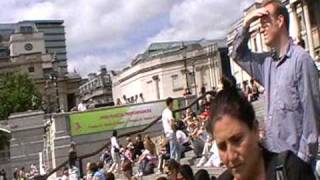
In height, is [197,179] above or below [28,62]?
below

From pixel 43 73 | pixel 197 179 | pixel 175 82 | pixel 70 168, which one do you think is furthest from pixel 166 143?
→ pixel 43 73

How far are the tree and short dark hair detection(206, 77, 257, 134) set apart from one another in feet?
285

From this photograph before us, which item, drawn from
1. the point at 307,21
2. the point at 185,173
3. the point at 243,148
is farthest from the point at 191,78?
the point at 243,148

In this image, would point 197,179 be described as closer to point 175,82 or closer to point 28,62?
point 175,82

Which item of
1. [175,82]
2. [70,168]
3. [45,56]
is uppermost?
[45,56]

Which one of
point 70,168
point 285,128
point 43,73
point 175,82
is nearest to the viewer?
point 285,128

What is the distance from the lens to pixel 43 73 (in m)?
115

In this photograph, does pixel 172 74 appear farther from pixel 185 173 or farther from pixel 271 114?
pixel 271 114

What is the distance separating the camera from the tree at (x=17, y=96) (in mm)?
91562

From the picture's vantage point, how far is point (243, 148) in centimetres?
248

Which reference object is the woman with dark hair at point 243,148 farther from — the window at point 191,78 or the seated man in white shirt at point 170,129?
the window at point 191,78

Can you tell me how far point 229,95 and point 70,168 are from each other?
20395 millimetres

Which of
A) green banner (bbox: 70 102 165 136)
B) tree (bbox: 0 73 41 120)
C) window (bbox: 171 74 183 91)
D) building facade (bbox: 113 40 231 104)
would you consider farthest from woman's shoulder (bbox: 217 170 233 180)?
window (bbox: 171 74 183 91)

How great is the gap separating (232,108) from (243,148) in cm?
17
